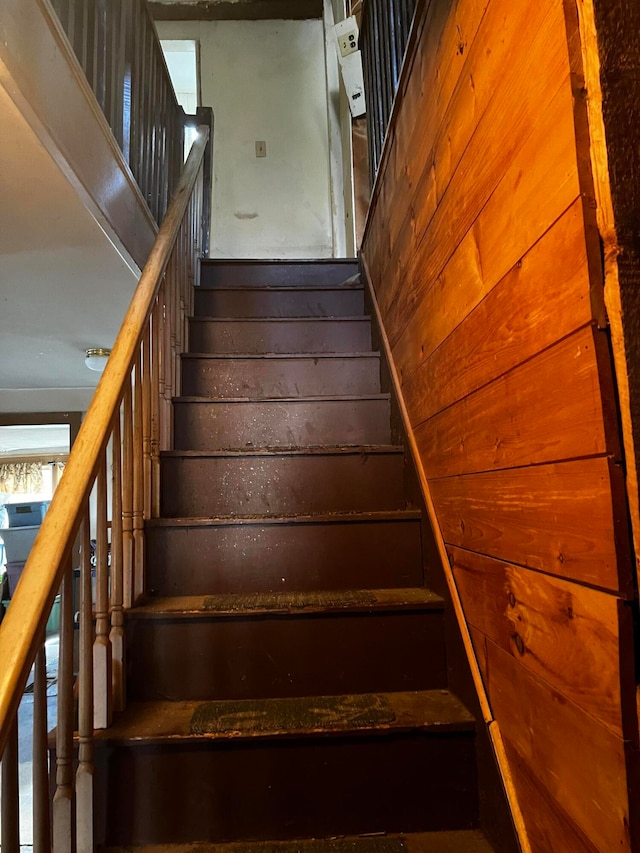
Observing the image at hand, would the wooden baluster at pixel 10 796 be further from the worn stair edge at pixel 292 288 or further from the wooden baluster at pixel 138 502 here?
the worn stair edge at pixel 292 288

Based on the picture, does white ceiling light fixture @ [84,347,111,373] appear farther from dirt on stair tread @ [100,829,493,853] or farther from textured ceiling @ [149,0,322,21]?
textured ceiling @ [149,0,322,21]

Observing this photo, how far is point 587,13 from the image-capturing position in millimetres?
598

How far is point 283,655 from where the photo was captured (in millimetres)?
1188

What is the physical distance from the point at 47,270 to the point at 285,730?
1.85m

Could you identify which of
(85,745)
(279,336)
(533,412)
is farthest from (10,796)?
(279,336)

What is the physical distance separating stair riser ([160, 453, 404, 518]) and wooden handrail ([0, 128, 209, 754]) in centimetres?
47

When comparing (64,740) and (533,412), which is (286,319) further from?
(64,740)

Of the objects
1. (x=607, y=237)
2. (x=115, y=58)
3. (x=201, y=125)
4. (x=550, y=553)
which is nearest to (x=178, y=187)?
(x=115, y=58)

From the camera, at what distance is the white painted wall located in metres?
4.04

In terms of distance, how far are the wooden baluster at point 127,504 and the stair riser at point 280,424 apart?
52 centimetres

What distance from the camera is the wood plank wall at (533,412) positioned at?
23.4 inches

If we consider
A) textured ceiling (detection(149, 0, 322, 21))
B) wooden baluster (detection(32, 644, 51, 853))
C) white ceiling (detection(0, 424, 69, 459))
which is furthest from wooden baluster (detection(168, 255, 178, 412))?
white ceiling (detection(0, 424, 69, 459))

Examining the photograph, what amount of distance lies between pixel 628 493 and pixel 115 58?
2213 mm

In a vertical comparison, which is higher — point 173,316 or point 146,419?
point 173,316
